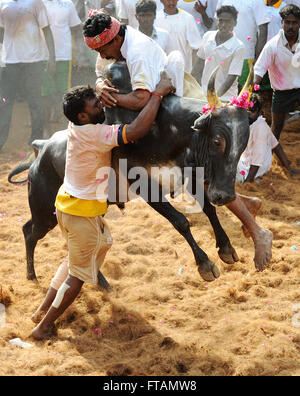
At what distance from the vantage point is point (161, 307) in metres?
4.64

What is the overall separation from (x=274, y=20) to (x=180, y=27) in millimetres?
1247

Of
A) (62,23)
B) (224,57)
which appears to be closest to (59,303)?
(224,57)

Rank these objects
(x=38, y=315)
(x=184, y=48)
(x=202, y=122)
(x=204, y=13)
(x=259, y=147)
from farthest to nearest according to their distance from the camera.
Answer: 1. (x=204, y=13)
2. (x=184, y=48)
3. (x=259, y=147)
4. (x=38, y=315)
5. (x=202, y=122)

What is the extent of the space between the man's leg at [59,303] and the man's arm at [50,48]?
545 centimetres

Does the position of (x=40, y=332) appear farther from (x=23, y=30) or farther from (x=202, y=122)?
(x=23, y=30)

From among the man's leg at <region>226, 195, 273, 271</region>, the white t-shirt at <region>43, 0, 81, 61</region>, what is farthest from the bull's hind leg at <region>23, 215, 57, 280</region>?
the white t-shirt at <region>43, 0, 81, 61</region>

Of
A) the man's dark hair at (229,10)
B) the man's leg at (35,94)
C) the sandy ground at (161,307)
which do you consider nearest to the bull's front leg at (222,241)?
the sandy ground at (161,307)

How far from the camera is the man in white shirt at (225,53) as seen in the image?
23.2ft

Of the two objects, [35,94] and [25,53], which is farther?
[35,94]

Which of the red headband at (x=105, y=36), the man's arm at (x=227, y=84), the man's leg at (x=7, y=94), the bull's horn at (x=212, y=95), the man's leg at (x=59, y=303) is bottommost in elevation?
the man's leg at (x=7, y=94)

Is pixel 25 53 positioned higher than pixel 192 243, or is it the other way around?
pixel 192 243

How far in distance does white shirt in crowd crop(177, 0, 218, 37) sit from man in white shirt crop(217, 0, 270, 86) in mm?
571

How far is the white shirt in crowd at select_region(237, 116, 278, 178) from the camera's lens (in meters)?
7.14

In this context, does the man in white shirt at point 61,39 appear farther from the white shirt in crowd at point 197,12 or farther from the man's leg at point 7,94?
the white shirt in crowd at point 197,12
